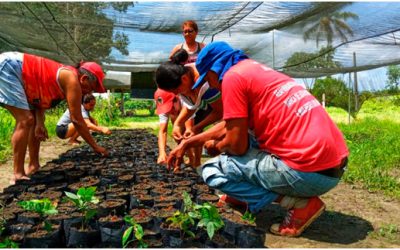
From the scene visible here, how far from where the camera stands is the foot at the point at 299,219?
7.47 feet

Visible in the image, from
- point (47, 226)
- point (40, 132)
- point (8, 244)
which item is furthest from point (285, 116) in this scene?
point (40, 132)

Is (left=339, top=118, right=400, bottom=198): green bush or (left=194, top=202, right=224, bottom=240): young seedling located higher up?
(left=194, top=202, right=224, bottom=240): young seedling

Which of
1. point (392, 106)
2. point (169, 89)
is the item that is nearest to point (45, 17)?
point (169, 89)

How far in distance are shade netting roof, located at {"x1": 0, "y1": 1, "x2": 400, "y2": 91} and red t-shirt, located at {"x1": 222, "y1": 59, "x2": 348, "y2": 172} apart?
13.7 feet

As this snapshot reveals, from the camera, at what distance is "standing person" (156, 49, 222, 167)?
2695 mm

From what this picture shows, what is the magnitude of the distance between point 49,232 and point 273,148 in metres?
1.20

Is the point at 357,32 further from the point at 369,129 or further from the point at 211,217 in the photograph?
the point at 211,217

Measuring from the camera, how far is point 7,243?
180cm

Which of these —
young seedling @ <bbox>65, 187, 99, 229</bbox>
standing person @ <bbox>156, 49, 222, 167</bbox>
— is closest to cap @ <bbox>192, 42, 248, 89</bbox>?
standing person @ <bbox>156, 49, 222, 167</bbox>

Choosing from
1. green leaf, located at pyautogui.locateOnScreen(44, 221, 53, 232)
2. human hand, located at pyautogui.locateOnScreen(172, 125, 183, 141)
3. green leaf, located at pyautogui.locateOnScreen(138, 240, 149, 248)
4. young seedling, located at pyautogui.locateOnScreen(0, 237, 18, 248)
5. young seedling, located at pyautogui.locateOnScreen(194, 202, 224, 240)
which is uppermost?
human hand, located at pyautogui.locateOnScreen(172, 125, 183, 141)

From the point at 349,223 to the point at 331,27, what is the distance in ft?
16.3

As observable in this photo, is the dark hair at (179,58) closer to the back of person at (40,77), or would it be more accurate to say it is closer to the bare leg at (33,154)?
the back of person at (40,77)

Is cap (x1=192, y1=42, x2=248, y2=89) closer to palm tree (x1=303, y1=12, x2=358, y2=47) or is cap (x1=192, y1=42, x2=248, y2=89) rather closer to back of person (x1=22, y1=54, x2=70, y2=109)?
back of person (x1=22, y1=54, x2=70, y2=109)

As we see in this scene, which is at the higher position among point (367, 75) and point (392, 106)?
point (367, 75)
